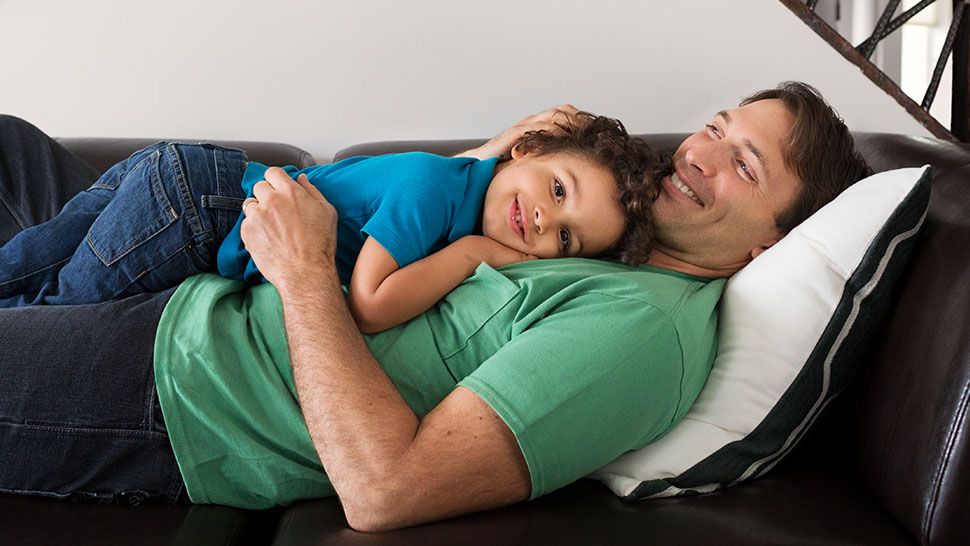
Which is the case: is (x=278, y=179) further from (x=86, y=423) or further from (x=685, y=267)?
(x=685, y=267)

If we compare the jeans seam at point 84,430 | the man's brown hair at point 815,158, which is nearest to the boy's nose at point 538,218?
the man's brown hair at point 815,158

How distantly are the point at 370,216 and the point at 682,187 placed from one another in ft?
1.85

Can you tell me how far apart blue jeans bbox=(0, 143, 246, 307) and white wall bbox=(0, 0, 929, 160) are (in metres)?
0.90

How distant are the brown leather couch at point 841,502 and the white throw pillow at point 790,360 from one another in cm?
3

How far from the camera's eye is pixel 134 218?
159 centimetres

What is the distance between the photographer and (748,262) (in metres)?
1.74

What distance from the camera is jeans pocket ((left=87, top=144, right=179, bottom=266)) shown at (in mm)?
1580

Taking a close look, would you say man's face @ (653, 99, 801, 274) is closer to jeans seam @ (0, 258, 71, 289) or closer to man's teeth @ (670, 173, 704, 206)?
man's teeth @ (670, 173, 704, 206)

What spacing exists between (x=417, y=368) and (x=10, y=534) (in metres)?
0.61

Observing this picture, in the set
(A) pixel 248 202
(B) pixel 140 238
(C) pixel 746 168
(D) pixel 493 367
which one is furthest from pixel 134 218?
(C) pixel 746 168

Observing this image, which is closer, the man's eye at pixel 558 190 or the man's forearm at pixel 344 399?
the man's forearm at pixel 344 399

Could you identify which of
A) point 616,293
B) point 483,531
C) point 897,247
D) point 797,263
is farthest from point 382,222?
point 897,247

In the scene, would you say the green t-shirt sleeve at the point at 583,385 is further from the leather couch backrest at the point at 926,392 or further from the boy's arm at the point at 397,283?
the leather couch backrest at the point at 926,392

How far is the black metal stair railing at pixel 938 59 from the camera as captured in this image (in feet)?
8.20
